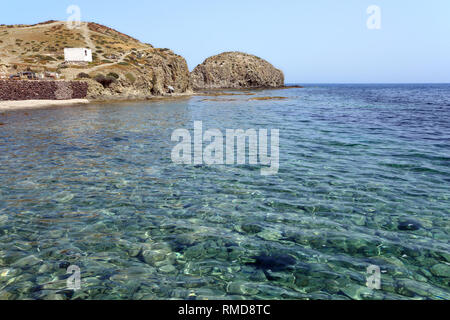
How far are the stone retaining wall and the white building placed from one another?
25495 mm

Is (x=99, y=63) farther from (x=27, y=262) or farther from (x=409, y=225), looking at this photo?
(x=409, y=225)

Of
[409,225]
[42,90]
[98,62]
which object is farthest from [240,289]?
[98,62]

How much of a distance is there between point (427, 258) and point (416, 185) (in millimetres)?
5175

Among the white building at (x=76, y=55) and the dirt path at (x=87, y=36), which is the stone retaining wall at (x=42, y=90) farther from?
the dirt path at (x=87, y=36)

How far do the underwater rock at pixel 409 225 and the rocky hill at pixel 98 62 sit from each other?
6502 centimetres

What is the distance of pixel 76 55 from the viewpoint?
259 ft

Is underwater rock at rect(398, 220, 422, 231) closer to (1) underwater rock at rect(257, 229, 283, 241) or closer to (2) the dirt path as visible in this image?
(1) underwater rock at rect(257, 229, 283, 241)

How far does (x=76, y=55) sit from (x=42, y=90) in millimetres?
31532

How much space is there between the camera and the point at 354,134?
2142cm

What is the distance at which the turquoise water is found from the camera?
214 inches

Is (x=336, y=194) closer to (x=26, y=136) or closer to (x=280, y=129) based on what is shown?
(x=280, y=129)

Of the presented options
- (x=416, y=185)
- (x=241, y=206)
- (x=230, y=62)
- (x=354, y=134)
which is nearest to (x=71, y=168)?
(x=241, y=206)
